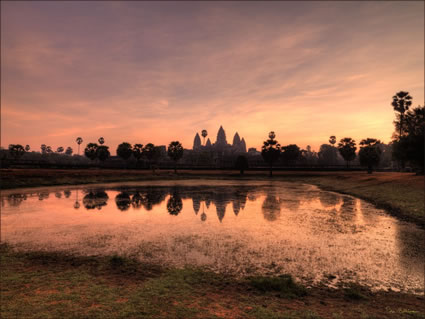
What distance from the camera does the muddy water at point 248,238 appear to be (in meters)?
10.3

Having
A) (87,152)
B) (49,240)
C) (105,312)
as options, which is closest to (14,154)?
(87,152)

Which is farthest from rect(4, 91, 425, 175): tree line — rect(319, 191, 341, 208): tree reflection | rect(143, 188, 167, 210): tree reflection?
rect(143, 188, 167, 210): tree reflection

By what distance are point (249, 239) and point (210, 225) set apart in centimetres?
401

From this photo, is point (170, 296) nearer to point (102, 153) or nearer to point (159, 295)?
point (159, 295)

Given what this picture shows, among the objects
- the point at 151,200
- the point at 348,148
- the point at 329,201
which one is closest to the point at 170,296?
the point at 151,200

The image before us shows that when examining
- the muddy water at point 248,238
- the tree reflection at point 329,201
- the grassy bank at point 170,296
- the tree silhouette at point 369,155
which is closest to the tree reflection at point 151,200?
the muddy water at point 248,238

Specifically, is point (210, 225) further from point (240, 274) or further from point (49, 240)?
point (49, 240)

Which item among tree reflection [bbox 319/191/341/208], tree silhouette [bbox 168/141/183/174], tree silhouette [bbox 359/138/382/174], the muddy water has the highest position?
tree silhouette [bbox 168/141/183/174]

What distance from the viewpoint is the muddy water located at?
10.3 m

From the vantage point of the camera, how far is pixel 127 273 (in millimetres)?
9609

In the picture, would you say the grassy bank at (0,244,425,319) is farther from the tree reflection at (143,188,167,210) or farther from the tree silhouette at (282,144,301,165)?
the tree silhouette at (282,144,301,165)

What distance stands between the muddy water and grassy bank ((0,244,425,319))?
1.05 meters

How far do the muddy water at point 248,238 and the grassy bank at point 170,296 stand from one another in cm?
105

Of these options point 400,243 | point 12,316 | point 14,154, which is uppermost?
point 14,154
